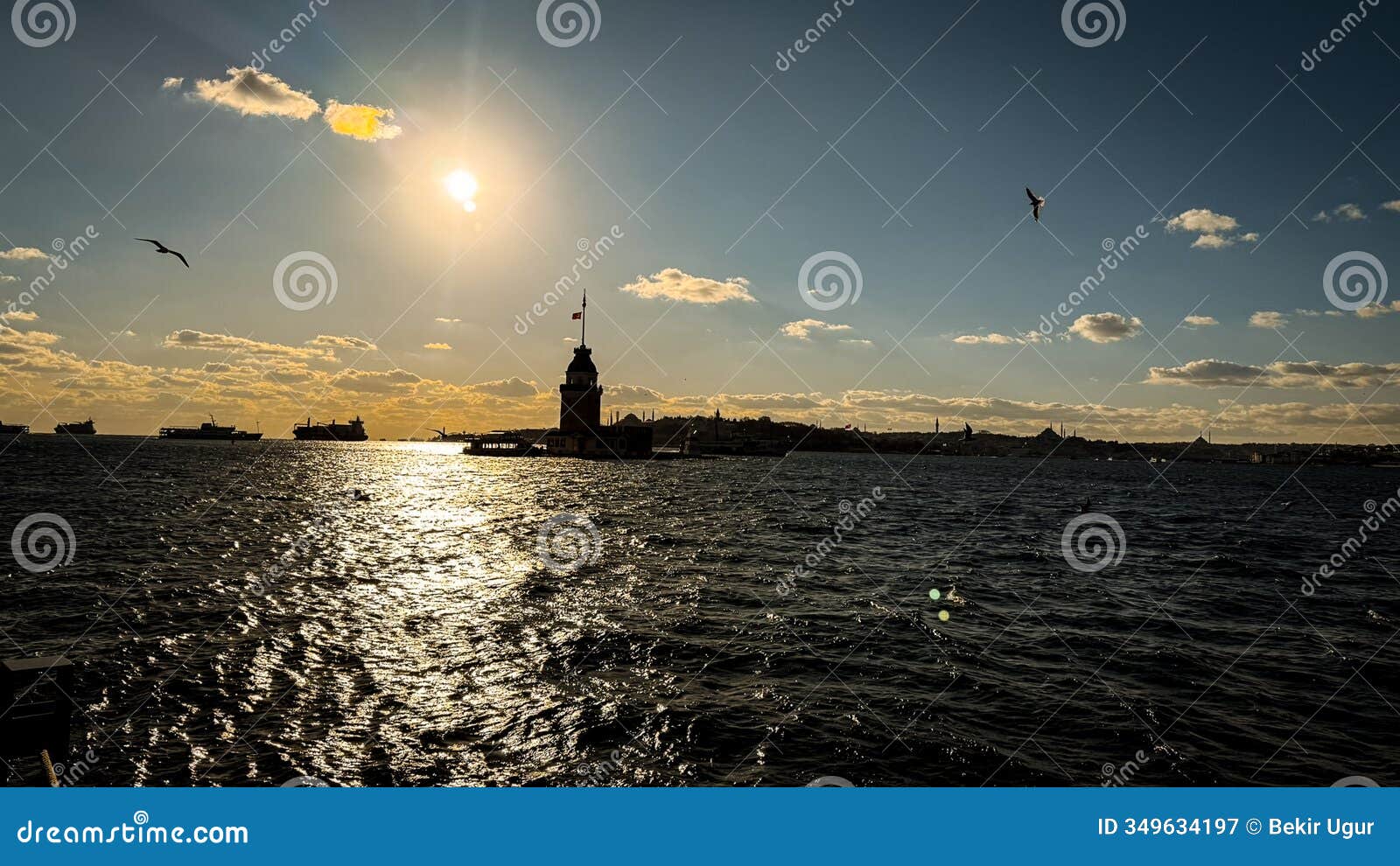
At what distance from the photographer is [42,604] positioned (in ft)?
70.1

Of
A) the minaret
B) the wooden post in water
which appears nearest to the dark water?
the wooden post in water

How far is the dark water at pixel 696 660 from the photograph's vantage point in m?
12.2

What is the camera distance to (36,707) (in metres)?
8.39

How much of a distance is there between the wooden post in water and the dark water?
3123 millimetres

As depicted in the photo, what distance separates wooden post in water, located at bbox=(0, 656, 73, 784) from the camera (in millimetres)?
7945

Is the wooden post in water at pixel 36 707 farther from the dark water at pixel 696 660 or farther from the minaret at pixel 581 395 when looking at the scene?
the minaret at pixel 581 395

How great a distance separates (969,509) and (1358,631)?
4224 cm

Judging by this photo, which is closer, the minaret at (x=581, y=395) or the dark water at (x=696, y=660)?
the dark water at (x=696, y=660)

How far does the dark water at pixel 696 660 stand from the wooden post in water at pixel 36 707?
312 cm

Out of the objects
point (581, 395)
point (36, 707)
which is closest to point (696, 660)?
point (36, 707)

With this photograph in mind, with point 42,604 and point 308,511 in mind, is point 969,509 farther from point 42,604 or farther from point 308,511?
point 42,604

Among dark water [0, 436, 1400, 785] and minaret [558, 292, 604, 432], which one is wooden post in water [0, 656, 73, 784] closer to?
dark water [0, 436, 1400, 785]

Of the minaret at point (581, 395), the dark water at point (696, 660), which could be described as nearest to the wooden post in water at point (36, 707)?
the dark water at point (696, 660)

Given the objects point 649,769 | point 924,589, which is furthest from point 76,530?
point 924,589
